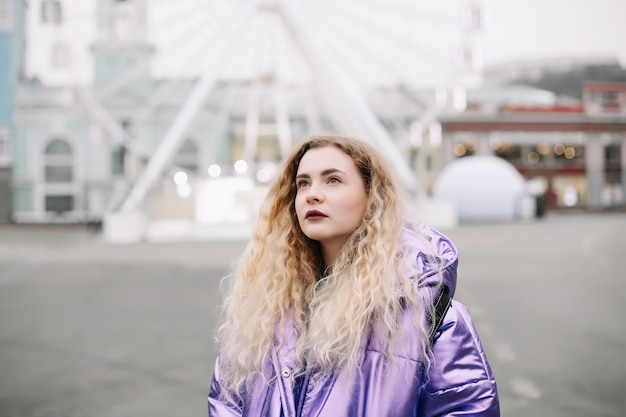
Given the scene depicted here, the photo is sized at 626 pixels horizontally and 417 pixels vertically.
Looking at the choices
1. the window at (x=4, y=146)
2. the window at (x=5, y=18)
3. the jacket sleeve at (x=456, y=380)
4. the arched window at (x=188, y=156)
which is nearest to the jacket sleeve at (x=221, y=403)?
the jacket sleeve at (x=456, y=380)

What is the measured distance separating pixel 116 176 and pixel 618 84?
23.5 metres

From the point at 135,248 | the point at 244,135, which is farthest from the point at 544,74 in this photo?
the point at 135,248

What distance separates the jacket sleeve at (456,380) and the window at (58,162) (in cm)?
2803

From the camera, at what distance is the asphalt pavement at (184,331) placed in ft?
11.2

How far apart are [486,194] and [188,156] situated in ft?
49.8

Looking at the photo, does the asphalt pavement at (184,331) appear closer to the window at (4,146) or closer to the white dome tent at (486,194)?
the white dome tent at (486,194)

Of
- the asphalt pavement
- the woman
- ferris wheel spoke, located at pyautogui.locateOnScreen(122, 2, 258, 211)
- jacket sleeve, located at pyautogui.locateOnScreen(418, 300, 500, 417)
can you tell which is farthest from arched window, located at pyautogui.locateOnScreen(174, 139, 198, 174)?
jacket sleeve, located at pyautogui.locateOnScreen(418, 300, 500, 417)

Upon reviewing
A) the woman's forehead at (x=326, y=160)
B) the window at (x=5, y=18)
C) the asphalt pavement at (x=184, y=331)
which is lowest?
the asphalt pavement at (x=184, y=331)

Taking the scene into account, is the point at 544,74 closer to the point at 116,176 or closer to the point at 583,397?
the point at 116,176

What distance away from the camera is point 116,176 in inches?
1081

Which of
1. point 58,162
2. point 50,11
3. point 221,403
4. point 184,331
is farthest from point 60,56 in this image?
point 221,403

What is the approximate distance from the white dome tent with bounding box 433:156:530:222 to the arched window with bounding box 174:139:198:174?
13.5 meters

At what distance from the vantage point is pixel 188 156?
2908cm

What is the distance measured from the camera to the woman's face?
1.48 meters
